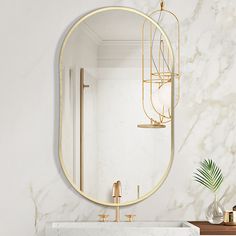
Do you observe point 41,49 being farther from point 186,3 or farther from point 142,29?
point 186,3

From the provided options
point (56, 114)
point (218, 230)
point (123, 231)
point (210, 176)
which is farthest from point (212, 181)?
point (56, 114)

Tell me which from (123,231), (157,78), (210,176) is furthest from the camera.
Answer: (157,78)

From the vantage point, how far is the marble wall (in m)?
2.84

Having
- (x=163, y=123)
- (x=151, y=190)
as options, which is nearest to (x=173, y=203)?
(x=151, y=190)

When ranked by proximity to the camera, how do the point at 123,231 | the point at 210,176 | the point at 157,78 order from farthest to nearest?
the point at 157,78
the point at 210,176
the point at 123,231

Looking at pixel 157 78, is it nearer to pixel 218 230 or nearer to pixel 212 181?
pixel 212 181

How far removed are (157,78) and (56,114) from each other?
57 cm

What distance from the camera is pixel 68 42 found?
2867mm

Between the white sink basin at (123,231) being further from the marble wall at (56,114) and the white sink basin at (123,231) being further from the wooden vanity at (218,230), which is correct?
the marble wall at (56,114)

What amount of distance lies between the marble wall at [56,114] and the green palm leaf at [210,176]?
2.2 inches

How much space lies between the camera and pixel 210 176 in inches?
107

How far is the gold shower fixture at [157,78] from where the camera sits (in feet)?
9.31

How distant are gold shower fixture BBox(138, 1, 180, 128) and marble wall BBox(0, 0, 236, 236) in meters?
0.07

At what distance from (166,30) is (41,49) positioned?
0.68 meters
